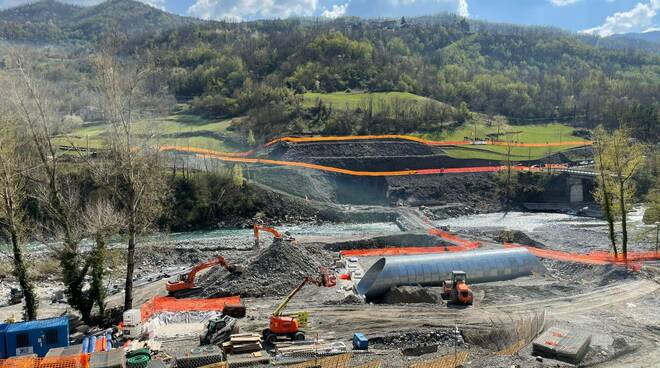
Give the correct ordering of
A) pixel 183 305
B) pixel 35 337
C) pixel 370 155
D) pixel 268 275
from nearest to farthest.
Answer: pixel 35 337, pixel 183 305, pixel 268 275, pixel 370 155

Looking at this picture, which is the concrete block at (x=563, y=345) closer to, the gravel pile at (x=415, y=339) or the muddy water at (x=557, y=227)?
the gravel pile at (x=415, y=339)

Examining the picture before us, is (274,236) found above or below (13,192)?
below

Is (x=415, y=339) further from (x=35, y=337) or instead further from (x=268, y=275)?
(x=35, y=337)

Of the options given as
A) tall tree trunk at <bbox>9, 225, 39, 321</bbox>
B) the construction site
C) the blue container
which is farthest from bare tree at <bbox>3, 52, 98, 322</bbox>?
the blue container

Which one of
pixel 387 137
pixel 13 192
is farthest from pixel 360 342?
pixel 387 137

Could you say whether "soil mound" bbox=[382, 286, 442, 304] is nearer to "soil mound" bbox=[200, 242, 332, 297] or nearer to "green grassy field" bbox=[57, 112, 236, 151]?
"soil mound" bbox=[200, 242, 332, 297]

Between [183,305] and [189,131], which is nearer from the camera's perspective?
[183,305]
